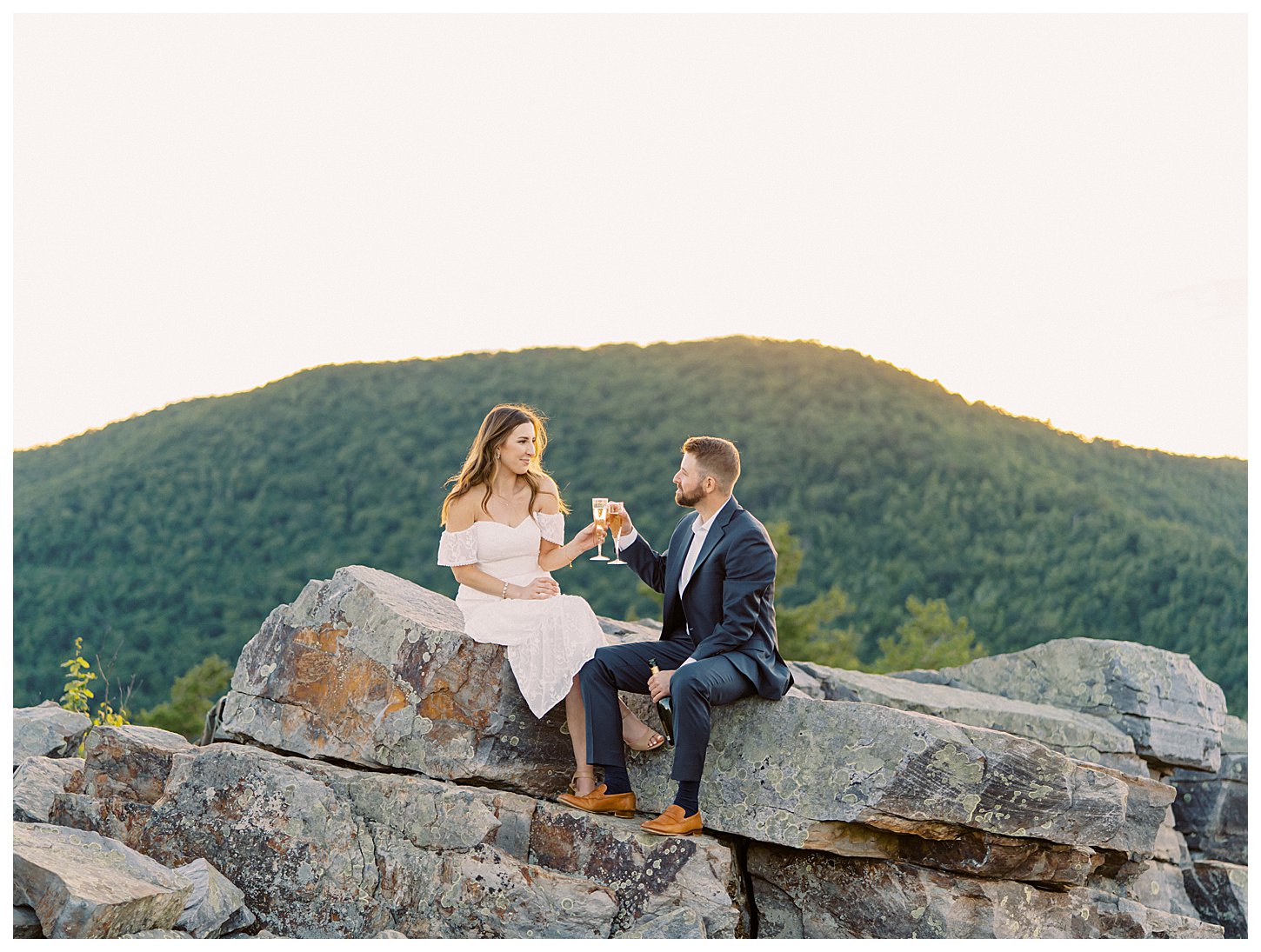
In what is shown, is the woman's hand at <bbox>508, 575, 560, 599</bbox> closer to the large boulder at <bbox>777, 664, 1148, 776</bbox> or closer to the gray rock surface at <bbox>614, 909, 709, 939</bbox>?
the gray rock surface at <bbox>614, 909, 709, 939</bbox>

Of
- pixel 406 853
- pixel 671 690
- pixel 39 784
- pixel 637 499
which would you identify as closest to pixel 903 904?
pixel 671 690

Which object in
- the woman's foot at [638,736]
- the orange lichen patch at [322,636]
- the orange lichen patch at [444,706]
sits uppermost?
the orange lichen patch at [322,636]

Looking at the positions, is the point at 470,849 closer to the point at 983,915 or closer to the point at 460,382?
the point at 983,915

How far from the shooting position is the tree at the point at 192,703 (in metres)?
16.2

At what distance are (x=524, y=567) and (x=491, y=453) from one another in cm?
73

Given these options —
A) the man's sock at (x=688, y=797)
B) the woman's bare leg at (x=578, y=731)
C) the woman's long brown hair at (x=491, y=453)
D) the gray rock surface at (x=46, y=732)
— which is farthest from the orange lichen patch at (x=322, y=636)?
the gray rock surface at (x=46, y=732)

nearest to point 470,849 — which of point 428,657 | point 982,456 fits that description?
point 428,657

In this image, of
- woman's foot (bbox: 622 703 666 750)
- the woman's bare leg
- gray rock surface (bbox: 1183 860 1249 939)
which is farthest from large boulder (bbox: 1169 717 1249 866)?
the woman's bare leg

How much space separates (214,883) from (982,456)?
33956 mm

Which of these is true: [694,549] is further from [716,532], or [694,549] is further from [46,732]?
[46,732]

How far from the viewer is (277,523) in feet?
114

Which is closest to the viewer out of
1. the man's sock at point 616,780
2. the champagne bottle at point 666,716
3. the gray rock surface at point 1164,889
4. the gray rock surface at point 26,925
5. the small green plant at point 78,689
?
the gray rock surface at point 26,925

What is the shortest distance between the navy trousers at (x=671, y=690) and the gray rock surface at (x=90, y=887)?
229 centimetres

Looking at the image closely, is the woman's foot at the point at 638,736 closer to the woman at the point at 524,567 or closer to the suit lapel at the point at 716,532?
the woman at the point at 524,567
